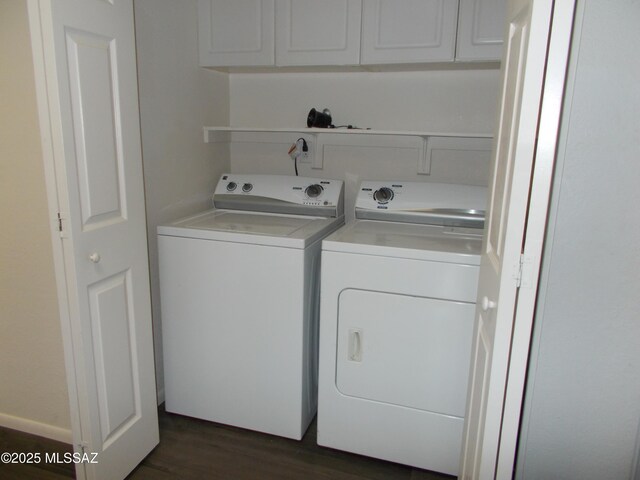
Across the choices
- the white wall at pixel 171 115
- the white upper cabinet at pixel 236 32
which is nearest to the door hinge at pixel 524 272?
the white wall at pixel 171 115

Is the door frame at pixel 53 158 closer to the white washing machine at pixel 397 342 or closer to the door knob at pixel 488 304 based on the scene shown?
the white washing machine at pixel 397 342

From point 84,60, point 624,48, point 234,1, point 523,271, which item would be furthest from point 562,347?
point 234,1

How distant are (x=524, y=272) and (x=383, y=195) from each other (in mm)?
1386

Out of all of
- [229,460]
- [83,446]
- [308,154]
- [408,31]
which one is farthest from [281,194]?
[83,446]

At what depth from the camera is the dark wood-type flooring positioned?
6.05 ft

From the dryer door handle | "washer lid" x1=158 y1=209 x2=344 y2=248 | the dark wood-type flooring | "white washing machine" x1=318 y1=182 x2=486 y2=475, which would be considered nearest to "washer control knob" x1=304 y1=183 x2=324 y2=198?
"washer lid" x1=158 y1=209 x2=344 y2=248

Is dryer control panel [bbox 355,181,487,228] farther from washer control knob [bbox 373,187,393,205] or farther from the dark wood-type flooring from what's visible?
the dark wood-type flooring

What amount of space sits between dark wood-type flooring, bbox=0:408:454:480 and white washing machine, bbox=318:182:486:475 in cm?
6

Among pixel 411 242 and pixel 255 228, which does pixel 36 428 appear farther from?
pixel 411 242

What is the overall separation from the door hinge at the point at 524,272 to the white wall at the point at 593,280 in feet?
0.22

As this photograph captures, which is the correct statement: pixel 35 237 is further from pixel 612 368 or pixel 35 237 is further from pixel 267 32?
pixel 612 368

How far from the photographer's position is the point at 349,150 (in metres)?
2.53

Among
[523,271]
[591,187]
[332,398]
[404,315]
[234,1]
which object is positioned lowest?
[332,398]

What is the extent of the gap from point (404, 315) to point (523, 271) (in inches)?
34.4
